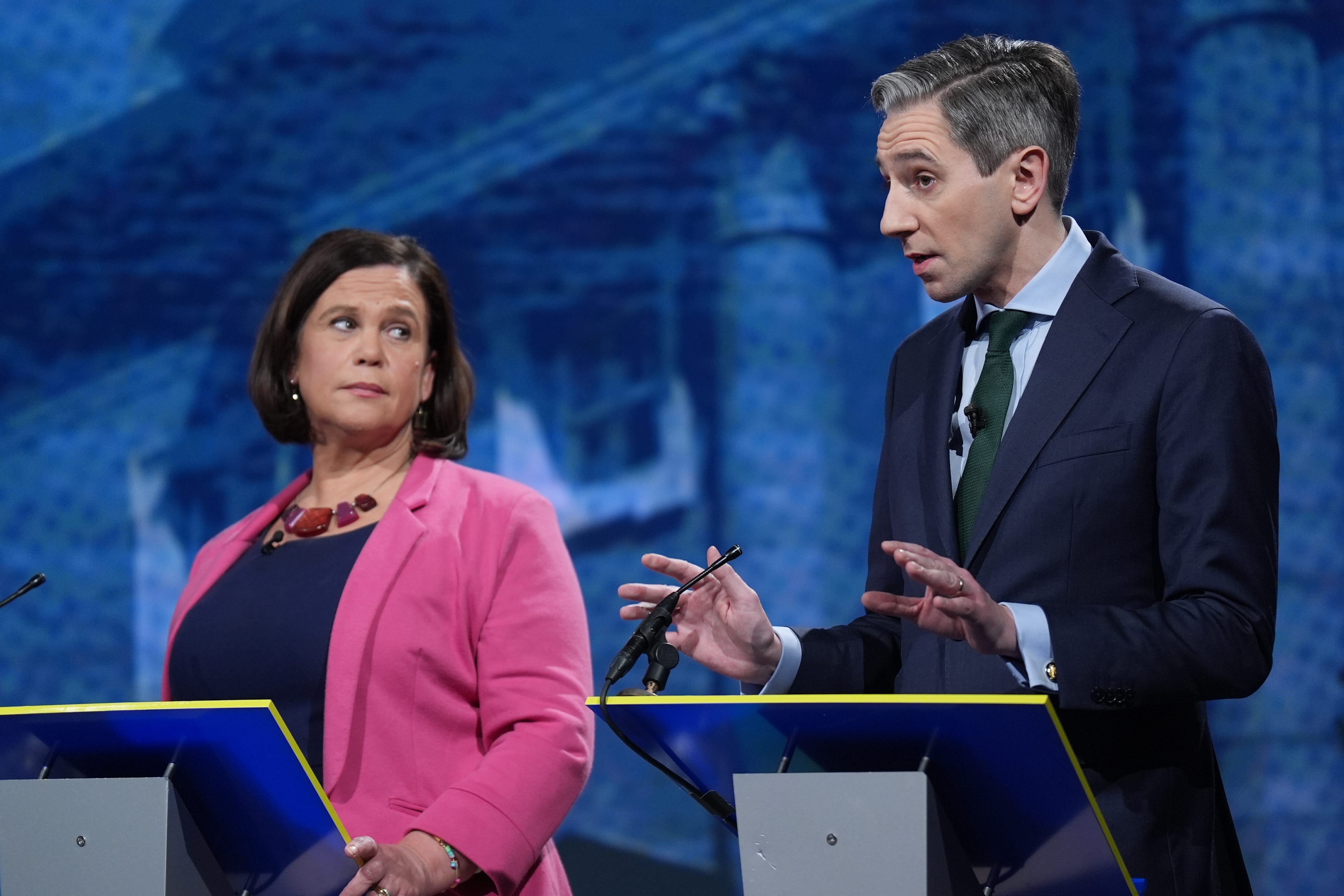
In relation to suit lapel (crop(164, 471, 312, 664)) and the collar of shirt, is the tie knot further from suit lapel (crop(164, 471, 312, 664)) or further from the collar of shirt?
suit lapel (crop(164, 471, 312, 664))

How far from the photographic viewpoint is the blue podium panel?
106cm

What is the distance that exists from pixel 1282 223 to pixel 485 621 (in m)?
3.01

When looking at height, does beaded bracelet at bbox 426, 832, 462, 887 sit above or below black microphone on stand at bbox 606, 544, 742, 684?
below

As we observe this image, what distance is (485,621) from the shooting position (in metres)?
1.99

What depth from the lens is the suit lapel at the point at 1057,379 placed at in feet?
5.07

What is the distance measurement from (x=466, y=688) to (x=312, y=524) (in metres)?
0.42

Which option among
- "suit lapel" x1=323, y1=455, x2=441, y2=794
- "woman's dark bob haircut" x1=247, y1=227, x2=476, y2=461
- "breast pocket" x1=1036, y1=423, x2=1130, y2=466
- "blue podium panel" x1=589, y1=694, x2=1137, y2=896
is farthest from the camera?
"woman's dark bob haircut" x1=247, y1=227, x2=476, y2=461

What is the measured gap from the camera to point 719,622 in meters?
1.54

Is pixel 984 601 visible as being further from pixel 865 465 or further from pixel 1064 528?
pixel 865 465

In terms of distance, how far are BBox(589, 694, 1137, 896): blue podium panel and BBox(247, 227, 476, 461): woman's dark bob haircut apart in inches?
46.9

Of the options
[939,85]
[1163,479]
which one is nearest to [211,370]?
[939,85]

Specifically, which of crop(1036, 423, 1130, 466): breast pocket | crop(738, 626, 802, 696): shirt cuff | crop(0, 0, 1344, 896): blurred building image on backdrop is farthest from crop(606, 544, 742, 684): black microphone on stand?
crop(0, 0, 1344, 896): blurred building image on backdrop

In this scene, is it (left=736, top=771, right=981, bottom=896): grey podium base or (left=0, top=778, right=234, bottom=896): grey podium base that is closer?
(left=736, top=771, right=981, bottom=896): grey podium base

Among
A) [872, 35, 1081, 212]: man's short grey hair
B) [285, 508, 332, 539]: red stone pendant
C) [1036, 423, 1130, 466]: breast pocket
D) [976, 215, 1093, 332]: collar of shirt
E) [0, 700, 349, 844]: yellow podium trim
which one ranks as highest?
[872, 35, 1081, 212]: man's short grey hair
